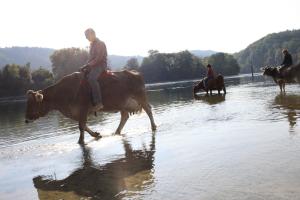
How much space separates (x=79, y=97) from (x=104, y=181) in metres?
5.63

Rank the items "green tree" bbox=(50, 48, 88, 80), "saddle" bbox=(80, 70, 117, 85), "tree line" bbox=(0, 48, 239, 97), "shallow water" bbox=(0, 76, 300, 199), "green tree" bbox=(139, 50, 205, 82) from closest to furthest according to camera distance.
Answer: "shallow water" bbox=(0, 76, 300, 199) → "saddle" bbox=(80, 70, 117, 85) → "tree line" bbox=(0, 48, 239, 97) → "green tree" bbox=(50, 48, 88, 80) → "green tree" bbox=(139, 50, 205, 82)

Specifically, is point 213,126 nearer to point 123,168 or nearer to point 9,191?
point 123,168

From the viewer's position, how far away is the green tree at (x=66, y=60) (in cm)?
13812

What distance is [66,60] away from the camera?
140250mm

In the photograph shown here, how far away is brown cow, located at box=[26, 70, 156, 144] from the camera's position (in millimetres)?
13141

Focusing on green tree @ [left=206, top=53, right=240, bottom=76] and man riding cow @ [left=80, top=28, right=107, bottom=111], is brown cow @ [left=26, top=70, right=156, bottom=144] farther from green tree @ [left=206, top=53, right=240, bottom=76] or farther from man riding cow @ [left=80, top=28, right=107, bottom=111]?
green tree @ [left=206, top=53, right=240, bottom=76]

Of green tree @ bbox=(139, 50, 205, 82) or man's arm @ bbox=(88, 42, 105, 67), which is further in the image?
green tree @ bbox=(139, 50, 205, 82)

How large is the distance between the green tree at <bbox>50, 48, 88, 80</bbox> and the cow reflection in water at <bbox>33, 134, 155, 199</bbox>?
13045cm

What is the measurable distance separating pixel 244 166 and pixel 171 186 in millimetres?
1564

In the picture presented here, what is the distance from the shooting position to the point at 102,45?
43.9 ft

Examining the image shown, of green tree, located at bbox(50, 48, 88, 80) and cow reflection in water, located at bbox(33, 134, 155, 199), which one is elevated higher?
green tree, located at bbox(50, 48, 88, 80)

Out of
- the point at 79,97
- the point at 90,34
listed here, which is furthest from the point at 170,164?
the point at 90,34

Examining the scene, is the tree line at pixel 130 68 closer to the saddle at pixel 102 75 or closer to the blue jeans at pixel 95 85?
the saddle at pixel 102 75

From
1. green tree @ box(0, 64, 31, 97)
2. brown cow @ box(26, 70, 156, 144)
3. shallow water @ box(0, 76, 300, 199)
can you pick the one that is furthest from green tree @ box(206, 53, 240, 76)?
shallow water @ box(0, 76, 300, 199)
